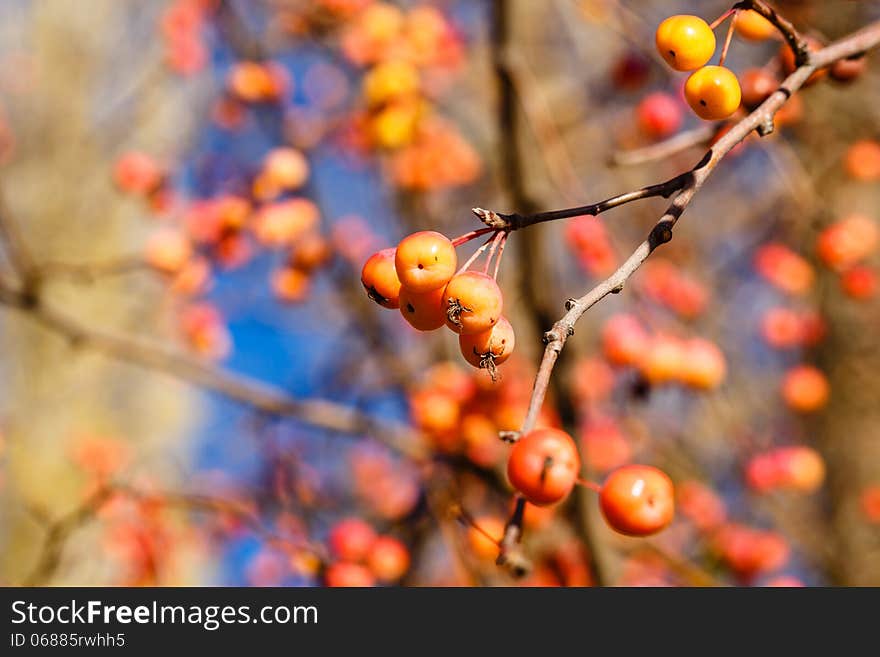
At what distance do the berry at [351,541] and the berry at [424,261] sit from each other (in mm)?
2078

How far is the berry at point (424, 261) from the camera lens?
1.29 metres

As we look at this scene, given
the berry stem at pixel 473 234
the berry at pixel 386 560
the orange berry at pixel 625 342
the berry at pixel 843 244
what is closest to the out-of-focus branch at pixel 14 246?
the berry at pixel 386 560

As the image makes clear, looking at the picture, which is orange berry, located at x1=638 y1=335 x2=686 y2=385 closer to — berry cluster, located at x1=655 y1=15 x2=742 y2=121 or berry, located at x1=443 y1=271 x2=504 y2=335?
berry cluster, located at x1=655 y1=15 x2=742 y2=121

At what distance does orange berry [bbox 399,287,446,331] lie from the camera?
4.49 feet

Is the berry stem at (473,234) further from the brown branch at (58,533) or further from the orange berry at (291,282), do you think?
the orange berry at (291,282)

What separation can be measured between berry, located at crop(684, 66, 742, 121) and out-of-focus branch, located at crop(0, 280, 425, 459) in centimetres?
199

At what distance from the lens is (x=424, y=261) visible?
4.21 ft

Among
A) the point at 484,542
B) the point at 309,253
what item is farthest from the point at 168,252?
the point at 484,542

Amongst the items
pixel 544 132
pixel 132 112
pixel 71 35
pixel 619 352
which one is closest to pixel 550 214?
pixel 619 352

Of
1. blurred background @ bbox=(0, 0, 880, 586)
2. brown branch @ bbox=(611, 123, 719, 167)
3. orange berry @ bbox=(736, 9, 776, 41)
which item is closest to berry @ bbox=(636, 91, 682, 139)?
blurred background @ bbox=(0, 0, 880, 586)

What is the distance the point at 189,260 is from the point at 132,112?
6130 millimetres

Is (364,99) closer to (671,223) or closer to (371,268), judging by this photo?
(371,268)

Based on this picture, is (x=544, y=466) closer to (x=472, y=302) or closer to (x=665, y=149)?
(x=472, y=302)

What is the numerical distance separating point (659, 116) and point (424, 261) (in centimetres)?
234
